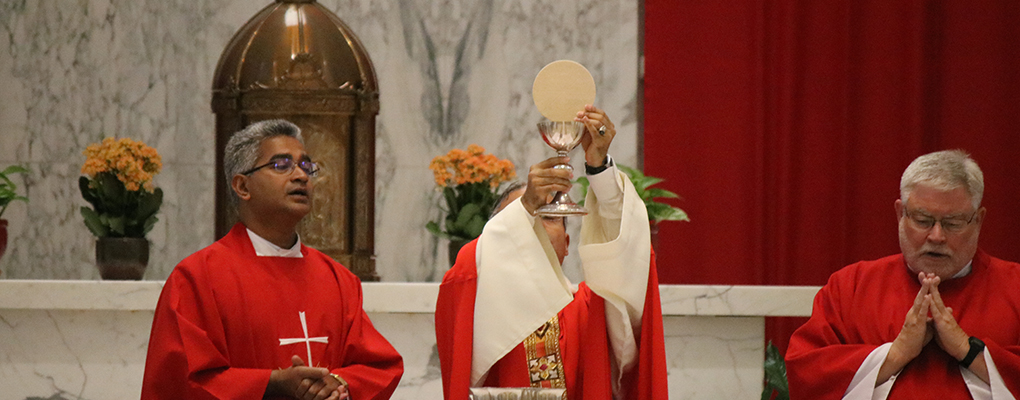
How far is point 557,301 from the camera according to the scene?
114 inches

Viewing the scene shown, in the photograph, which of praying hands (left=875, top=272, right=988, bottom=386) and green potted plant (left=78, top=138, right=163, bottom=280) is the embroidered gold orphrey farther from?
green potted plant (left=78, top=138, right=163, bottom=280)

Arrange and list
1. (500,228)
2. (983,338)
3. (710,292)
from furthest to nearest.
A: (710,292)
(983,338)
(500,228)

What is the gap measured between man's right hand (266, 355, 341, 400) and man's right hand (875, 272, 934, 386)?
5.52 feet

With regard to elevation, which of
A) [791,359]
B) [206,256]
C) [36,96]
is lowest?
[791,359]

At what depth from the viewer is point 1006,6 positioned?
19.4 ft

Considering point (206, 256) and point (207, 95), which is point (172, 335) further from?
point (207, 95)

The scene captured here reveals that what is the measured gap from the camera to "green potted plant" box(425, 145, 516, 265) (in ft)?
16.1

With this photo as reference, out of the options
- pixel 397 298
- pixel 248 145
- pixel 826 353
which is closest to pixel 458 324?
pixel 248 145

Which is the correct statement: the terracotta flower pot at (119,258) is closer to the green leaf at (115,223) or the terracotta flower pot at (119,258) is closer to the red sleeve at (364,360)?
the green leaf at (115,223)

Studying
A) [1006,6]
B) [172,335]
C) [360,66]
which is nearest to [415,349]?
[360,66]

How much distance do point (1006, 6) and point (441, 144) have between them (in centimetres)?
325

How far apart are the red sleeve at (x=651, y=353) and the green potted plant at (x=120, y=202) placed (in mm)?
2797

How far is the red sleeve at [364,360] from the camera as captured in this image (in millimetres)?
3324

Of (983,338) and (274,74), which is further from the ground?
(274,74)
